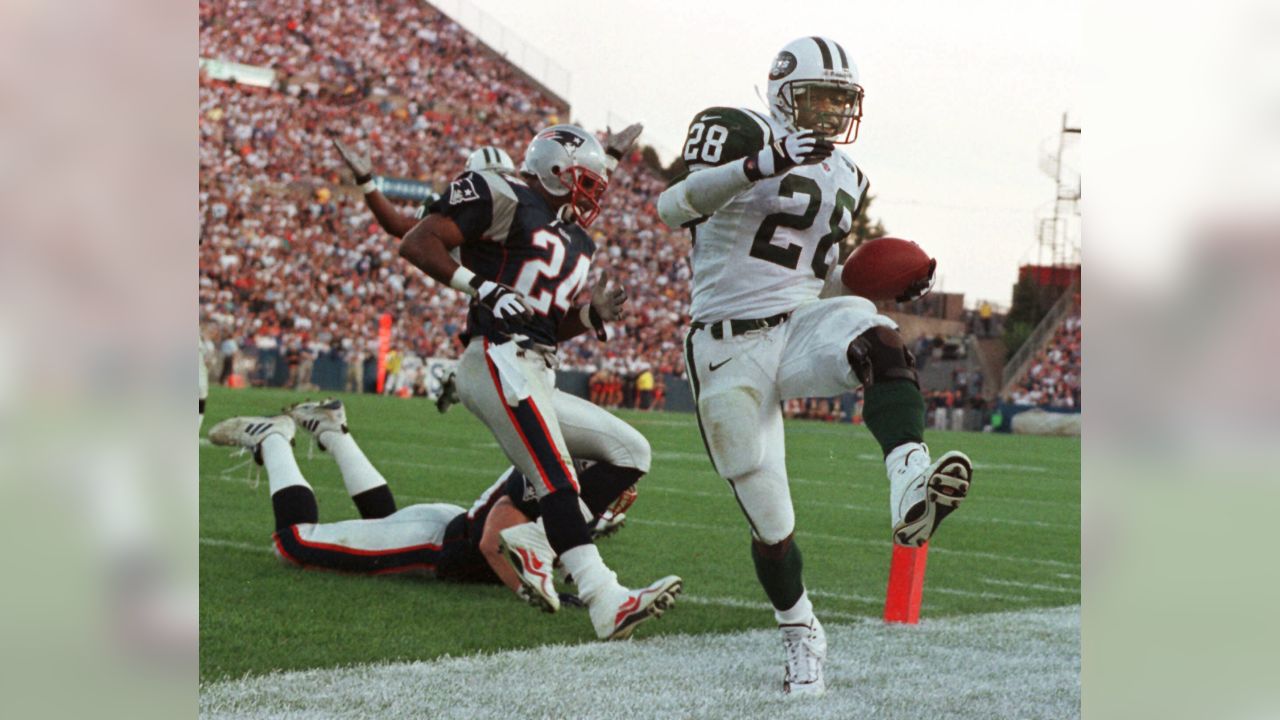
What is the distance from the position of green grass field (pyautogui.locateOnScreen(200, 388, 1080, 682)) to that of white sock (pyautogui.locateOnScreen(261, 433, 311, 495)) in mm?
335

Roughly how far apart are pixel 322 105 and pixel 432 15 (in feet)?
12.3

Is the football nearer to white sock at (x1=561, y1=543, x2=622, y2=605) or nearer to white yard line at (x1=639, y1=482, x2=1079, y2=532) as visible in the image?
white sock at (x1=561, y1=543, x2=622, y2=605)

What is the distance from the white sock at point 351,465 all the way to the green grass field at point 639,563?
41 centimetres

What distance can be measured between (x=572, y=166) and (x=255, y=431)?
72.2 inches

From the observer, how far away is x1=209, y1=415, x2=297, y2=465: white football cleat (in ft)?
17.2

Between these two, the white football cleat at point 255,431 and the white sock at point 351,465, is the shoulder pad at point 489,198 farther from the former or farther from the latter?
the white football cleat at point 255,431

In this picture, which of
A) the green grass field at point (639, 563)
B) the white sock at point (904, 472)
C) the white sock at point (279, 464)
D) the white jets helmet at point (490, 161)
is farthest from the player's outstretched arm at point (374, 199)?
the white sock at point (904, 472)

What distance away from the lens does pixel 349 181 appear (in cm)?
2623

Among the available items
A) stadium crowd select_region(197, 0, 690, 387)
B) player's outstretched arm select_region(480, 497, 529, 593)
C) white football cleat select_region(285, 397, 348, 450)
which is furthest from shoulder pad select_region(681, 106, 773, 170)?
stadium crowd select_region(197, 0, 690, 387)

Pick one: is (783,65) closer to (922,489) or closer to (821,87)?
(821,87)

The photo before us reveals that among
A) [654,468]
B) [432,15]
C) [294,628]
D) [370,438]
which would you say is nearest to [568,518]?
[294,628]
